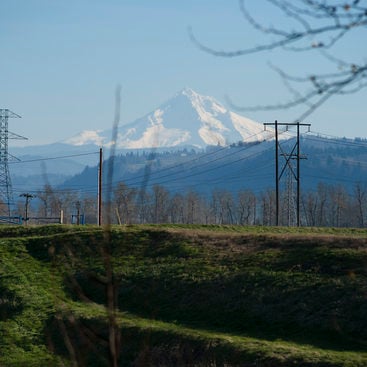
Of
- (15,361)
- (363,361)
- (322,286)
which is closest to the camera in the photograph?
(363,361)

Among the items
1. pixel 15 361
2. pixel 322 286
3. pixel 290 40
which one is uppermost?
pixel 290 40

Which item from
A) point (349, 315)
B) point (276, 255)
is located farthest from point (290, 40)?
point (276, 255)

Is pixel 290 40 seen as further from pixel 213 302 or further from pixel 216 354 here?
pixel 213 302

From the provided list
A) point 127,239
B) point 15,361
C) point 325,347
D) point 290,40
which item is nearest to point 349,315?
point 325,347

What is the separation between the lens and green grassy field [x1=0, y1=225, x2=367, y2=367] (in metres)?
20.4

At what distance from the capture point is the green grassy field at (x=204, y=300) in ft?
67.1

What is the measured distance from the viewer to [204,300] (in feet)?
85.0

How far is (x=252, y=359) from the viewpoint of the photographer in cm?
1903

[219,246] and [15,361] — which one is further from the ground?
[219,246]

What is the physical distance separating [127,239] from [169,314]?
9.35 m

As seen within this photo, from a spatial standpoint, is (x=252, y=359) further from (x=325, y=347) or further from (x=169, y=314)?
(x=169, y=314)

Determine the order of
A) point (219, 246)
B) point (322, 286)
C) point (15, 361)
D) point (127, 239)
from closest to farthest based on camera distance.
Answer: point (15, 361), point (322, 286), point (219, 246), point (127, 239)

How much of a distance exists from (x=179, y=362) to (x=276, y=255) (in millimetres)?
9388

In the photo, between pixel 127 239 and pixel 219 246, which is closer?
pixel 219 246
